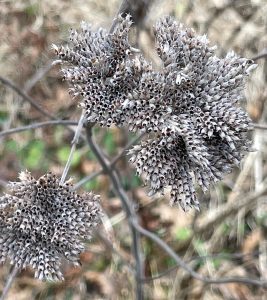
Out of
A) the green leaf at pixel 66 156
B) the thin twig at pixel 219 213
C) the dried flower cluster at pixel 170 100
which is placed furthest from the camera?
the green leaf at pixel 66 156

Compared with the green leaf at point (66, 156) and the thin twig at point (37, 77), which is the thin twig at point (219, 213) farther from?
the thin twig at point (37, 77)

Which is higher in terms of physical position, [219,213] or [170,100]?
[170,100]

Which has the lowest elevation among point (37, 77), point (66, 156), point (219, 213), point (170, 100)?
point (219, 213)

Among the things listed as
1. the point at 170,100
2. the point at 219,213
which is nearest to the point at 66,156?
the point at 219,213

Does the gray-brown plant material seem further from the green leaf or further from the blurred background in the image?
the green leaf

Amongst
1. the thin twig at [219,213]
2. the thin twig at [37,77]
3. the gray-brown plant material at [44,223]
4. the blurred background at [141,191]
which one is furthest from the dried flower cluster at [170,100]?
the thin twig at [219,213]

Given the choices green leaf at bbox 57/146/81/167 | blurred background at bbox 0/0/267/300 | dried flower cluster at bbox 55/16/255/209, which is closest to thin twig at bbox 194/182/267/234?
blurred background at bbox 0/0/267/300

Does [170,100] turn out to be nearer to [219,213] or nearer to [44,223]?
[44,223]
